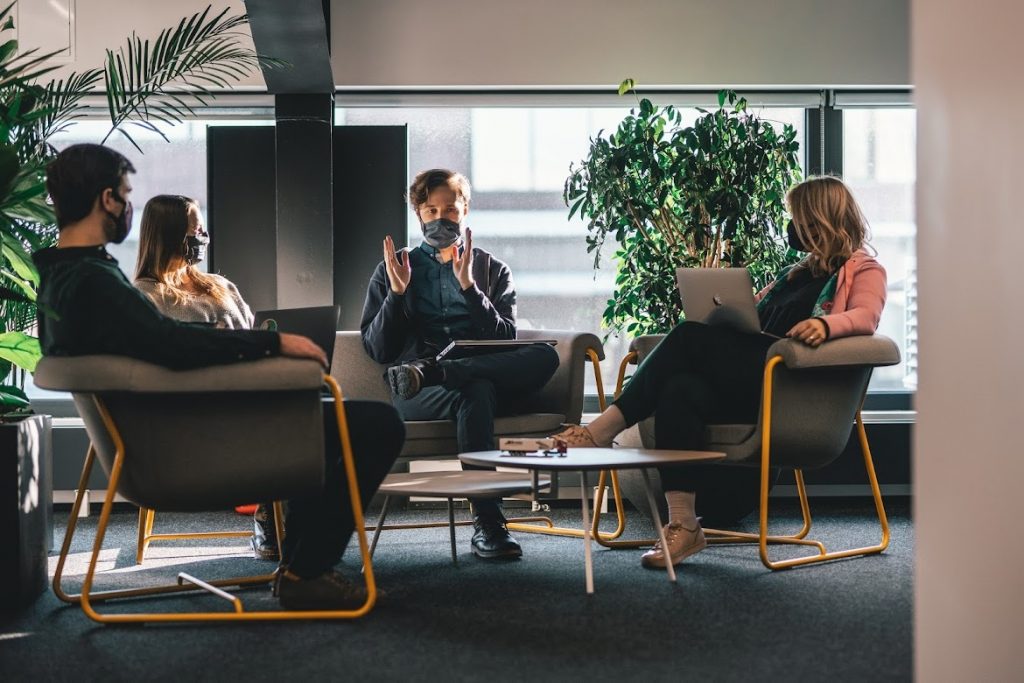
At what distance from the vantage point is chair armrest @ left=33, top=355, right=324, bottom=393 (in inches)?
102

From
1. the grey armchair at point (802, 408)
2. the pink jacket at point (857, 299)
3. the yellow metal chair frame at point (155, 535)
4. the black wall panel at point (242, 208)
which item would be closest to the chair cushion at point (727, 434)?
the grey armchair at point (802, 408)

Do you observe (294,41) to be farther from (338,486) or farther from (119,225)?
(338,486)

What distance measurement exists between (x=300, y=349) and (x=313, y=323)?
38 centimetres

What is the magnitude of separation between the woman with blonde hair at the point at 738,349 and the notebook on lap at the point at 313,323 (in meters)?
0.89

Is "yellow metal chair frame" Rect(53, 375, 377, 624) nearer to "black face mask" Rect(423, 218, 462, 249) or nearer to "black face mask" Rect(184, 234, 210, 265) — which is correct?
"black face mask" Rect(184, 234, 210, 265)

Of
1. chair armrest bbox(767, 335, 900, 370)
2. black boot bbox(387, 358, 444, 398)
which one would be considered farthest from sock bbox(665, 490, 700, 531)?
black boot bbox(387, 358, 444, 398)

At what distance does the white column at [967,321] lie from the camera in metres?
1.78

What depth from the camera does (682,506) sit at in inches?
139

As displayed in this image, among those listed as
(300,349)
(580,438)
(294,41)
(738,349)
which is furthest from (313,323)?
(294,41)

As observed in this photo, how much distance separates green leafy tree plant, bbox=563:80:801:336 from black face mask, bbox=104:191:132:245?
240 centimetres

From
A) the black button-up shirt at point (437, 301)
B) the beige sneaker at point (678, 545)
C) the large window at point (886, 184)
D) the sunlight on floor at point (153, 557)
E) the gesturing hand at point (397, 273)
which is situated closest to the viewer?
the beige sneaker at point (678, 545)

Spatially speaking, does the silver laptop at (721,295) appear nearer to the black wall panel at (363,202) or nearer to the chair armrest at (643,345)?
the chair armrest at (643,345)

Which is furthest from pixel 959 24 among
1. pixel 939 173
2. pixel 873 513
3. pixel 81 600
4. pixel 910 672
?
pixel 873 513

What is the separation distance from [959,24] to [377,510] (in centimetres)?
378
